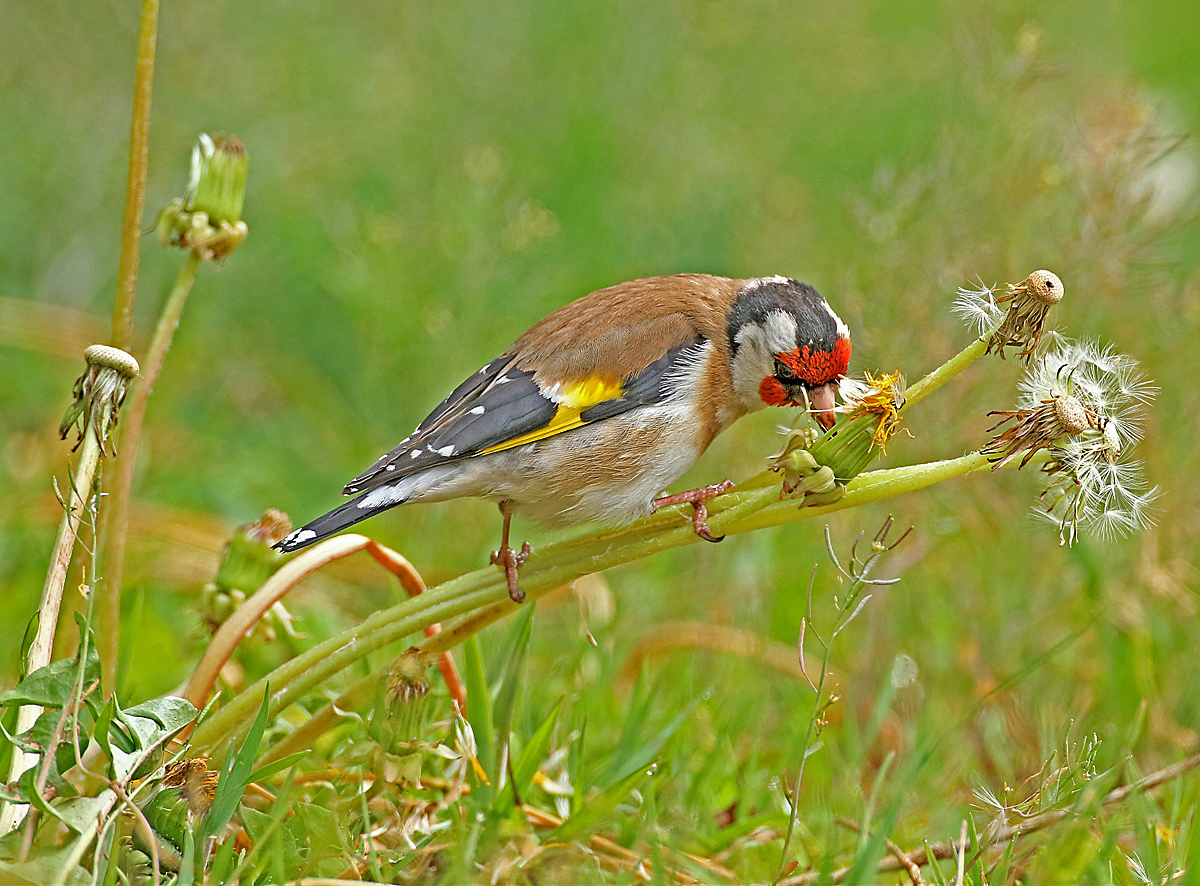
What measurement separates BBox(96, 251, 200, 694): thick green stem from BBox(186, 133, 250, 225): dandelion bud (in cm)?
10

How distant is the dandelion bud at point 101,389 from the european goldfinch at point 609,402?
72cm

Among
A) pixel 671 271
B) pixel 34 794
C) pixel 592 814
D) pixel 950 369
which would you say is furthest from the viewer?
pixel 671 271

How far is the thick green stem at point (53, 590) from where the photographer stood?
82.4 inches

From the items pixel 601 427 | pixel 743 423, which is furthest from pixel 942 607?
pixel 601 427

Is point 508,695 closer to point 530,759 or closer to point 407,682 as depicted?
point 530,759

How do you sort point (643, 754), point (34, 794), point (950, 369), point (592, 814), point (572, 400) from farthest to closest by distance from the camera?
point (572, 400) < point (643, 754) < point (592, 814) < point (950, 369) < point (34, 794)

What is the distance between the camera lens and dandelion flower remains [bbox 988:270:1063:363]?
1.89m

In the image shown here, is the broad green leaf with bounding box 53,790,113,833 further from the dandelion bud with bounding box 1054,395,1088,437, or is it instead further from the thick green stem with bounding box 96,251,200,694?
the dandelion bud with bounding box 1054,395,1088,437

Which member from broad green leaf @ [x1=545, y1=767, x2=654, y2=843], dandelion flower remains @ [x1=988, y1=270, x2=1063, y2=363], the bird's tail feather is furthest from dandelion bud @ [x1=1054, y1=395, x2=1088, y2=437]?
the bird's tail feather

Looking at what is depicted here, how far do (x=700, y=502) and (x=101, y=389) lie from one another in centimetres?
108

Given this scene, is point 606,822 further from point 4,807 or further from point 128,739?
point 4,807

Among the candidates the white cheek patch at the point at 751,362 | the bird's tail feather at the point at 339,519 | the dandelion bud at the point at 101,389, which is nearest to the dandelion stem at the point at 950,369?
the white cheek patch at the point at 751,362

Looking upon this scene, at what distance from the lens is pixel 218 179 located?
2.35 m

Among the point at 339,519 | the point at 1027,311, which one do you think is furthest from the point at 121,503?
the point at 1027,311
